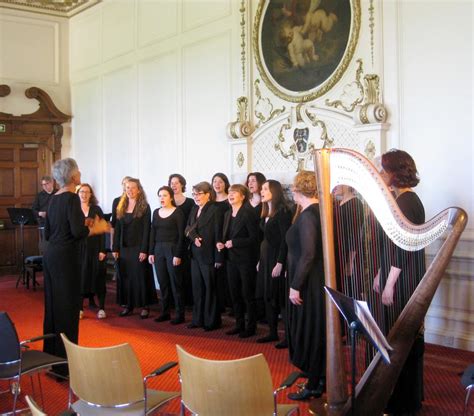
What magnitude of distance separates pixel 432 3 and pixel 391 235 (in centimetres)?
333

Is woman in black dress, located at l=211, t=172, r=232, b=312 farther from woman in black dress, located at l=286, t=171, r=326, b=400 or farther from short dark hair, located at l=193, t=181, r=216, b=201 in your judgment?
woman in black dress, located at l=286, t=171, r=326, b=400

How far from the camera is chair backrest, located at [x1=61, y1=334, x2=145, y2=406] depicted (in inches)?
111

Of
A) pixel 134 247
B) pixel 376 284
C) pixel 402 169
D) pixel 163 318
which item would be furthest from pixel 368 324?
pixel 134 247

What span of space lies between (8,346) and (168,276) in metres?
3.26

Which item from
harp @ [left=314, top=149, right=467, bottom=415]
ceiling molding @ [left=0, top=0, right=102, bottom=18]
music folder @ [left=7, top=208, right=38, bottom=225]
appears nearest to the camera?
harp @ [left=314, top=149, right=467, bottom=415]

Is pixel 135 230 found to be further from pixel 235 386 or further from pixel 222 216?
pixel 235 386

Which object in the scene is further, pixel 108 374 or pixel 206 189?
pixel 206 189

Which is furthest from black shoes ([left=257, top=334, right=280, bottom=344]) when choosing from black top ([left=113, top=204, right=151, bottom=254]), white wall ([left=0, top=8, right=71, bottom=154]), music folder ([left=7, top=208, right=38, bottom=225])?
white wall ([left=0, top=8, right=71, bottom=154])

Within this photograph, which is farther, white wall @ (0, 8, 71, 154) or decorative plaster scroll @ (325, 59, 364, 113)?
white wall @ (0, 8, 71, 154)

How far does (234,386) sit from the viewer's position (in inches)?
99.3

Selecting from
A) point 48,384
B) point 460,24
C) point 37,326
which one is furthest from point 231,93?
point 48,384

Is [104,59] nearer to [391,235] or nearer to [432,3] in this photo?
[432,3]

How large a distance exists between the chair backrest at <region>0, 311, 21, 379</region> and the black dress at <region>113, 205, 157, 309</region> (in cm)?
334

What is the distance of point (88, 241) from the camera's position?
23.7 feet
